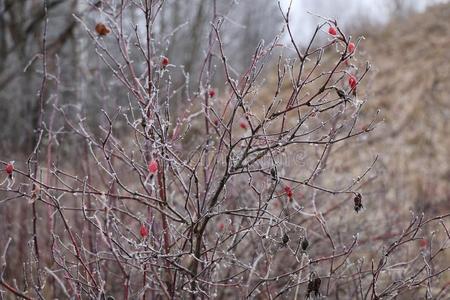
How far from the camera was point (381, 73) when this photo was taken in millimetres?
11609

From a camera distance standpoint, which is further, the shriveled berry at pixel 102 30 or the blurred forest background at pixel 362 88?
the blurred forest background at pixel 362 88

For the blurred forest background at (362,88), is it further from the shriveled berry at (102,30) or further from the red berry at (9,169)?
the red berry at (9,169)

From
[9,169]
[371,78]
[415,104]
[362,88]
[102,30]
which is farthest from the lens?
[415,104]

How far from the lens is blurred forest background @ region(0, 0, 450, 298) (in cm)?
515

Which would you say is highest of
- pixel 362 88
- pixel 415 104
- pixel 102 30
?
pixel 415 104

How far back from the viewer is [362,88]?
7.90 metres

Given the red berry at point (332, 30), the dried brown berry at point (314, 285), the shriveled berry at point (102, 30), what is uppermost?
the shriveled berry at point (102, 30)

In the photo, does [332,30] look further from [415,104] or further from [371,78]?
[415,104]

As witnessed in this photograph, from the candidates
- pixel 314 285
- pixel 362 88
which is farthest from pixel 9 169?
pixel 362 88

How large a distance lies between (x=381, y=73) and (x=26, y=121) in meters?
6.67

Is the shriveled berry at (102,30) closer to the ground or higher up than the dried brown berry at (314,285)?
higher up

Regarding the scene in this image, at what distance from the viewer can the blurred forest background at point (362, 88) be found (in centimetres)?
515

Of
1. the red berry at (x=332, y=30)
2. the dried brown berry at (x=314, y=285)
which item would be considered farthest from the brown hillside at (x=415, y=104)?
the red berry at (x=332, y=30)

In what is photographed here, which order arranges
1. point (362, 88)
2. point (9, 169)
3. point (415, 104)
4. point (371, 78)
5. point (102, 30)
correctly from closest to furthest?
point (9, 169) → point (102, 30) → point (371, 78) → point (362, 88) → point (415, 104)
